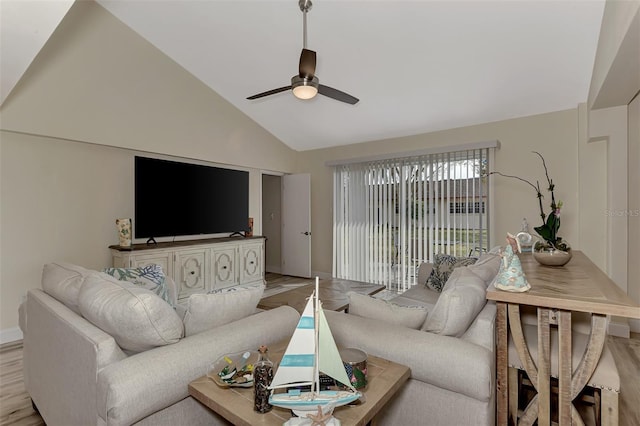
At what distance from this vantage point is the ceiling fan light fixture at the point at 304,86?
2.41m

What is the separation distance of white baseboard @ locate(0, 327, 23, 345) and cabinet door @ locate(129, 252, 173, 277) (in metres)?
1.14

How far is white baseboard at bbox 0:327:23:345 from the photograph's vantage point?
304cm

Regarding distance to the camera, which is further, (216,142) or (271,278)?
(271,278)

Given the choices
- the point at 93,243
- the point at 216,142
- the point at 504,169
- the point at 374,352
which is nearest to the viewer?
the point at 374,352

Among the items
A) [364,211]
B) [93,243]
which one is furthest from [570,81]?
[93,243]

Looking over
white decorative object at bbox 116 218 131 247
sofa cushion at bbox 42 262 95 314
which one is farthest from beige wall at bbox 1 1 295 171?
sofa cushion at bbox 42 262 95 314

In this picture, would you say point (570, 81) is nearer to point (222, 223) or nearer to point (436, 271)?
point (436, 271)

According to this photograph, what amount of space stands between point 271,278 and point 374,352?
475cm

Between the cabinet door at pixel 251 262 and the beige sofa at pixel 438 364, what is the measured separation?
354cm

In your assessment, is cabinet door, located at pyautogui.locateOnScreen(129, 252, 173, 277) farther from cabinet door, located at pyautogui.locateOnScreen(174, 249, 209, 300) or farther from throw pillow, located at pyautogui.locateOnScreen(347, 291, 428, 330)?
throw pillow, located at pyautogui.locateOnScreen(347, 291, 428, 330)

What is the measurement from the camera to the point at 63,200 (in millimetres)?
3424

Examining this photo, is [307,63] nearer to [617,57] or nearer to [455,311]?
[455,311]

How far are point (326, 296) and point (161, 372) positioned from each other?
6.16 feet

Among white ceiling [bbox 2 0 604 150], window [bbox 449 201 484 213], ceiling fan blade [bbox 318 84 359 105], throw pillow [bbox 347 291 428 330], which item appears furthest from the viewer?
window [bbox 449 201 484 213]
